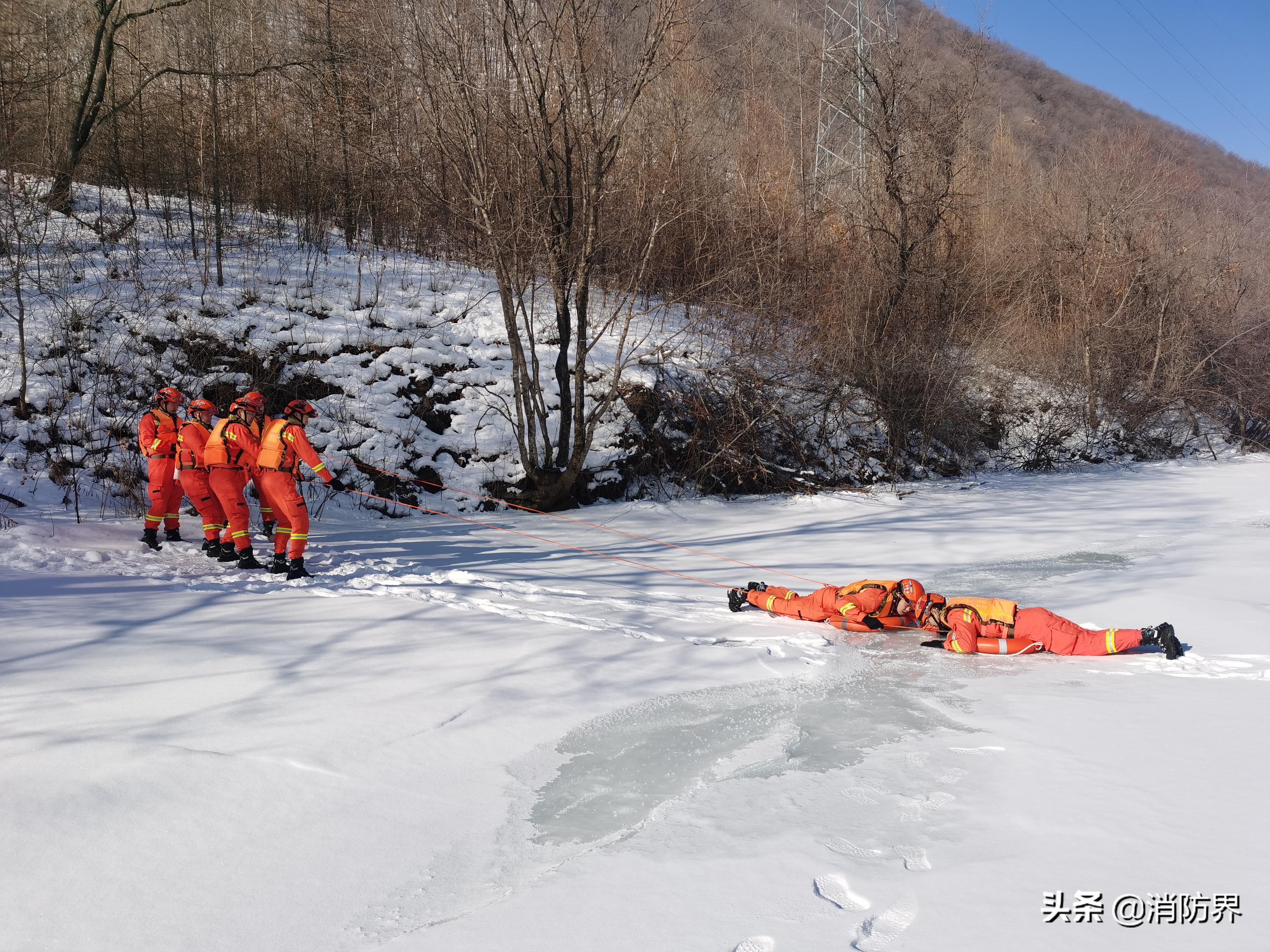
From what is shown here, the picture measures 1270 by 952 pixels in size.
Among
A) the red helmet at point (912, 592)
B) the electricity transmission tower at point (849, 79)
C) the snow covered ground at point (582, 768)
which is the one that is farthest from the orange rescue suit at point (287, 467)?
the electricity transmission tower at point (849, 79)

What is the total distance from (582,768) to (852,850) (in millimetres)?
1547

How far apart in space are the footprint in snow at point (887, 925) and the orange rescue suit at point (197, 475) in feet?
24.8

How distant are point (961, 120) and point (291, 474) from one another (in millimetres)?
15581

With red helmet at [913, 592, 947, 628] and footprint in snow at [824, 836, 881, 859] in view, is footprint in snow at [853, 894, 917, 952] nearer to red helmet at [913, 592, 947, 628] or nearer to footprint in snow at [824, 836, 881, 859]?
footprint in snow at [824, 836, 881, 859]

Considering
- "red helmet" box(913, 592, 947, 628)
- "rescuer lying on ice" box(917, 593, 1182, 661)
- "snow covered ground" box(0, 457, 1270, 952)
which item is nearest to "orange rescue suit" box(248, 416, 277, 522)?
"snow covered ground" box(0, 457, 1270, 952)

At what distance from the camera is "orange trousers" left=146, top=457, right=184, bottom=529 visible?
8.57 metres

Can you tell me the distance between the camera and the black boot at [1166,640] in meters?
5.88

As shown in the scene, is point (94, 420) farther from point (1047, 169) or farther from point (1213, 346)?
point (1047, 169)

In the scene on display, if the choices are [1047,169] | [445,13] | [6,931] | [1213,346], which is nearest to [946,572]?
[6,931]

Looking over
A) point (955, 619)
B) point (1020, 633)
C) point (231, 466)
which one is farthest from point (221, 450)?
point (1020, 633)

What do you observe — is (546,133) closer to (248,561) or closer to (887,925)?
(248,561)

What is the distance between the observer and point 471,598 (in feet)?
24.0

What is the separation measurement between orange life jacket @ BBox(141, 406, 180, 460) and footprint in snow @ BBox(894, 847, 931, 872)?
815 cm

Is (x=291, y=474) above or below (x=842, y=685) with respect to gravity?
above
